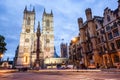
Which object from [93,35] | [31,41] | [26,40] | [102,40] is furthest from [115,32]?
[26,40]

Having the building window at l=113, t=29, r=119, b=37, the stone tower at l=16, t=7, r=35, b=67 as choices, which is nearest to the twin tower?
the stone tower at l=16, t=7, r=35, b=67

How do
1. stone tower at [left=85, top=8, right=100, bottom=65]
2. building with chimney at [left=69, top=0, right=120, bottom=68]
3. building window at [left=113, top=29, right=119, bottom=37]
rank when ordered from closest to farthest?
building window at [left=113, top=29, right=119, bottom=37], building with chimney at [left=69, top=0, right=120, bottom=68], stone tower at [left=85, top=8, right=100, bottom=65]

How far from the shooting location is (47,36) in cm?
9312

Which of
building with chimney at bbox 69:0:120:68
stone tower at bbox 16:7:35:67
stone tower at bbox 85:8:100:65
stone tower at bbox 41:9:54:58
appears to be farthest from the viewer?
stone tower at bbox 41:9:54:58

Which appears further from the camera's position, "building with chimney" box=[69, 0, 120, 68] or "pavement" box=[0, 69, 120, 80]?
"building with chimney" box=[69, 0, 120, 68]

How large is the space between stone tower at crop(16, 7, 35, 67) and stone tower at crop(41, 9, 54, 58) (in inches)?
324

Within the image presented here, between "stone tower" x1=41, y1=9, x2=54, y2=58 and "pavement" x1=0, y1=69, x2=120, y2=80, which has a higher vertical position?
"stone tower" x1=41, y1=9, x2=54, y2=58

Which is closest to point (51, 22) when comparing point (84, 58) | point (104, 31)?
point (84, 58)

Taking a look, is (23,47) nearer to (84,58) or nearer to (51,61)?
(51,61)

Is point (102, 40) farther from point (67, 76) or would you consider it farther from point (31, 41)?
point (31, 41)

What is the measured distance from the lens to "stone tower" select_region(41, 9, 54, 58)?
295 ft

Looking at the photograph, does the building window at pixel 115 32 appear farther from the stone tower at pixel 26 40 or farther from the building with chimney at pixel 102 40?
the stone tower at pixel 26 40

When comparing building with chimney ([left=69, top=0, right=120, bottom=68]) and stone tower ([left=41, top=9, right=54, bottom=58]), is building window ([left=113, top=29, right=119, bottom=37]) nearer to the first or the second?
building with chimney ([left=69, top=0, right=120, bottom=68])

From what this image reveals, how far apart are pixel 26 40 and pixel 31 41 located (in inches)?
133
